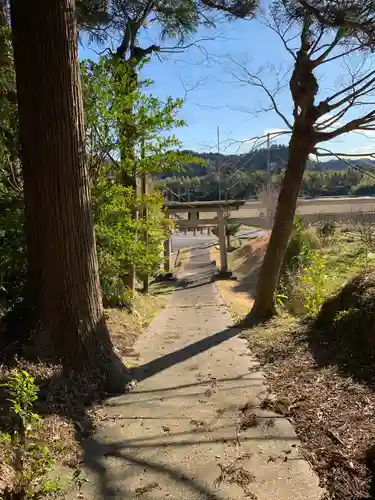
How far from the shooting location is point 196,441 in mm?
3895

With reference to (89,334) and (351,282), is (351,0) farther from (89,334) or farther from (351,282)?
(89,334)

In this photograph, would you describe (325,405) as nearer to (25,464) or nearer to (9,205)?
(25,464)

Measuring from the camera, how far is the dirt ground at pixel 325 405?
3.20 meters

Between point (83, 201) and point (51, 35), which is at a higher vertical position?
point (51, 35)

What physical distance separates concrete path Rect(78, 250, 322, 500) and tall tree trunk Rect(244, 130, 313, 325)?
2.82m

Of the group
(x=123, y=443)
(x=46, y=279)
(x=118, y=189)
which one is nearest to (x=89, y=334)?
(x=46, y=279)

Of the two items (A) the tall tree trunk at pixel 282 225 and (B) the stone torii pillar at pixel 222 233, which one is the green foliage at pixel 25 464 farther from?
(B) the stone torii pillar at pixel 222 233

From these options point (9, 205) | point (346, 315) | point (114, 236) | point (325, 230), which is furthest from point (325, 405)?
point (325, 230)

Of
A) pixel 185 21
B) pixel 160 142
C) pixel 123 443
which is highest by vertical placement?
pixel 185 21

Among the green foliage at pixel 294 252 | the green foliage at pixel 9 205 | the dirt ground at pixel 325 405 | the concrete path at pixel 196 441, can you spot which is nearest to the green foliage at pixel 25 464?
the concrete path at pixel 196 441

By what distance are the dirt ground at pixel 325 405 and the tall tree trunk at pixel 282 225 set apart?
2.04m

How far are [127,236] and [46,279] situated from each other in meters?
4.07

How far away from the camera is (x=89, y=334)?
4.97 m

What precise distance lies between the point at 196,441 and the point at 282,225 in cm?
593
